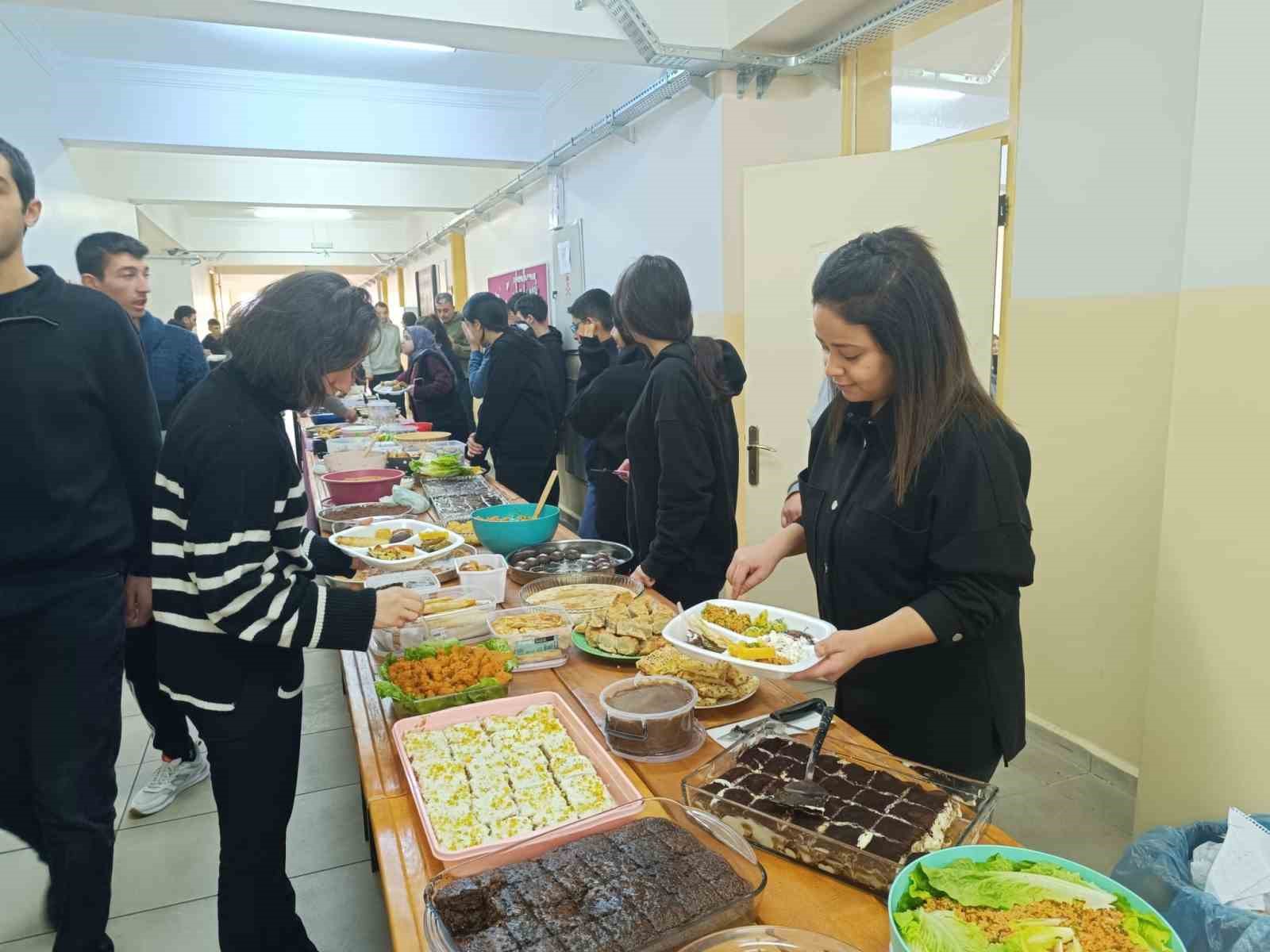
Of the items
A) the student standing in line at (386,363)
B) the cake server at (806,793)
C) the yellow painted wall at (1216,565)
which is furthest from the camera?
the student standing in line at (386,363)

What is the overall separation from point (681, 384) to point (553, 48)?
95.4 inches

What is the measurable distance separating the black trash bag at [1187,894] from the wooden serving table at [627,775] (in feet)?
2.41

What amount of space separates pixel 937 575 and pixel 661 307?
1198mm

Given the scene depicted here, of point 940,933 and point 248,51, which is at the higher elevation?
point 248,51

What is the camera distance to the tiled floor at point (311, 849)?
216 centimetres

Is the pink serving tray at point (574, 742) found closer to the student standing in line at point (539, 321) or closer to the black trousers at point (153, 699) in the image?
the black trousers at point (153, 699)

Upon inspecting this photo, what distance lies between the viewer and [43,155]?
5133 millimetres

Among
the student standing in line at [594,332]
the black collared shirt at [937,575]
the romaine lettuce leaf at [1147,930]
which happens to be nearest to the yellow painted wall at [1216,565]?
the black collared shirt at [937,575]

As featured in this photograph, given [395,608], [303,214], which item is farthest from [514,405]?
[303,214]

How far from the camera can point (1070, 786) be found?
2.74m

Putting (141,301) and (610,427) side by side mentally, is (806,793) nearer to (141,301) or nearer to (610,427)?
(610,427)

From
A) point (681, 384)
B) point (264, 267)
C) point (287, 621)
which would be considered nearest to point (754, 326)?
point (681, 384)

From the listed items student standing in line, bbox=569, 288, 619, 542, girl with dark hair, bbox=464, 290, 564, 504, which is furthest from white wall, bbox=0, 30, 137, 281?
student standing in line, bbox=569, 288, 619, 542

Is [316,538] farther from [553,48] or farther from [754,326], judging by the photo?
[553,48]
